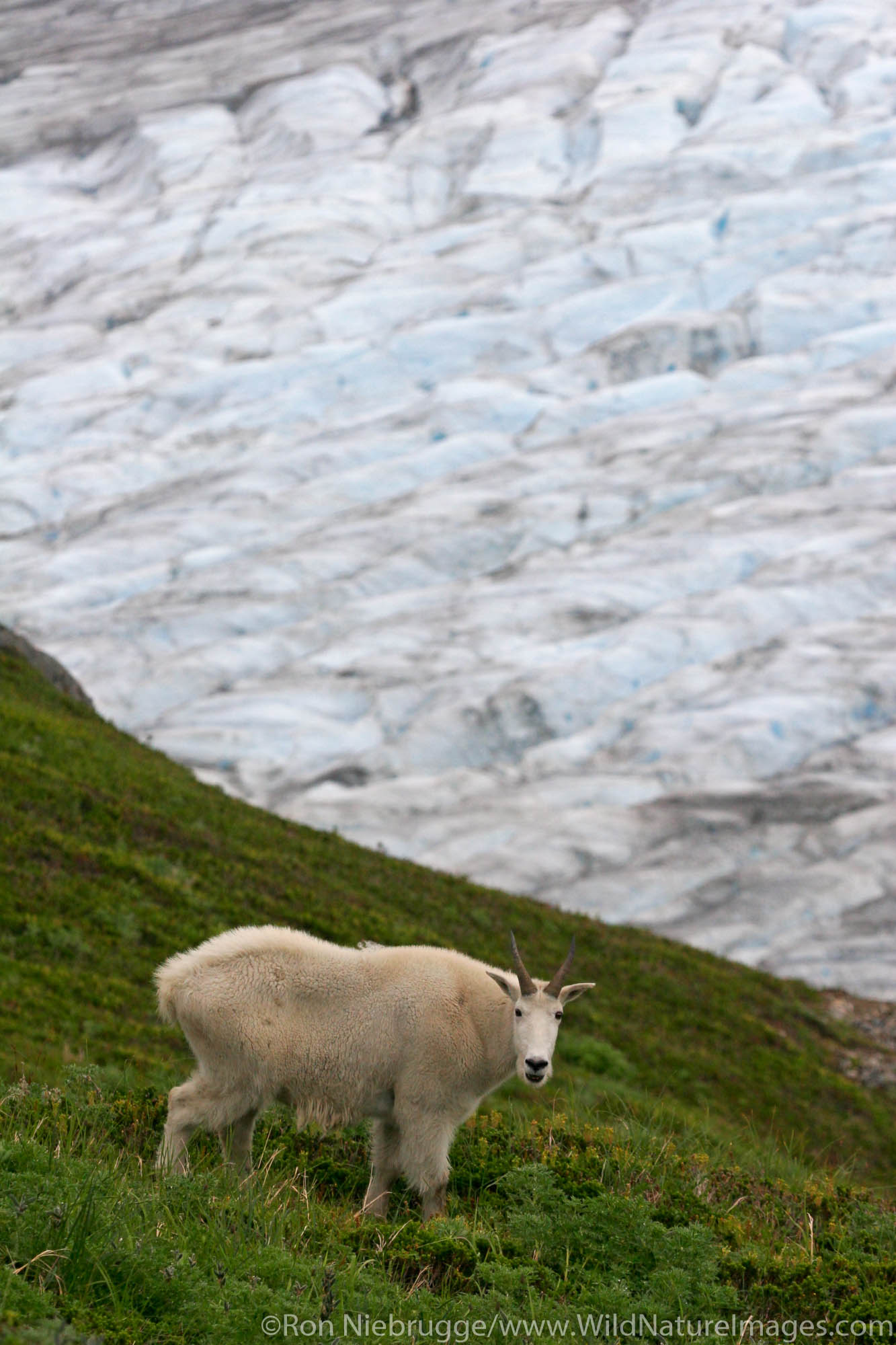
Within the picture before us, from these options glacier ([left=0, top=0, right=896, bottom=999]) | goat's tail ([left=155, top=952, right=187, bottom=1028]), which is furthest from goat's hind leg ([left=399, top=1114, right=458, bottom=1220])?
glacier ([left=0, top=0, right=896, bottom=999])

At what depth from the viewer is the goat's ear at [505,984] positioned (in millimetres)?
8445

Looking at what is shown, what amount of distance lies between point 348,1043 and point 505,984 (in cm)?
113

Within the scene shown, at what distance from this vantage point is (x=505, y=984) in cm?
846

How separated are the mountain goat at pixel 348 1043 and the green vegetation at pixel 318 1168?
39cm

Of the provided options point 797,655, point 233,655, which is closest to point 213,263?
point 233,655

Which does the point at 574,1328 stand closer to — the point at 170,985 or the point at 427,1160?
the point at 427,1160

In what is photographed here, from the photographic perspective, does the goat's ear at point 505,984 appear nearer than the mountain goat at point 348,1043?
No

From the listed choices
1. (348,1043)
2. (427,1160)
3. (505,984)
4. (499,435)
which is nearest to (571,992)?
(505,984)

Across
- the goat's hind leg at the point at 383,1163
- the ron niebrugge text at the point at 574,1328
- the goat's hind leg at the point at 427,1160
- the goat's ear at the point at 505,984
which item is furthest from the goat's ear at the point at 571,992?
the ron niebrugge text at the point at 574,1328

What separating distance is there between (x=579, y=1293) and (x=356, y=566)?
44048 mm

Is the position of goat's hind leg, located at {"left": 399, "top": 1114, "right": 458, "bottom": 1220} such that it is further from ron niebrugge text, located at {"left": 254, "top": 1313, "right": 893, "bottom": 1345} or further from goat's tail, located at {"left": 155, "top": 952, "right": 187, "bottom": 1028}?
ron niebrugge text, located at {"left": 254, "top": 1313, "right": 893, "bottom": 1345}

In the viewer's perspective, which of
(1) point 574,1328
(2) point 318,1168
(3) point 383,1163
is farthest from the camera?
(2) point 318,1168

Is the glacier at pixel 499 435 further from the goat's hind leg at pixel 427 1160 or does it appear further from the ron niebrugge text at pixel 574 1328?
the ron niebrugge text at pixel 574 1328

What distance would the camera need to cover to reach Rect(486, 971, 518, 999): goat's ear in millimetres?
8445
